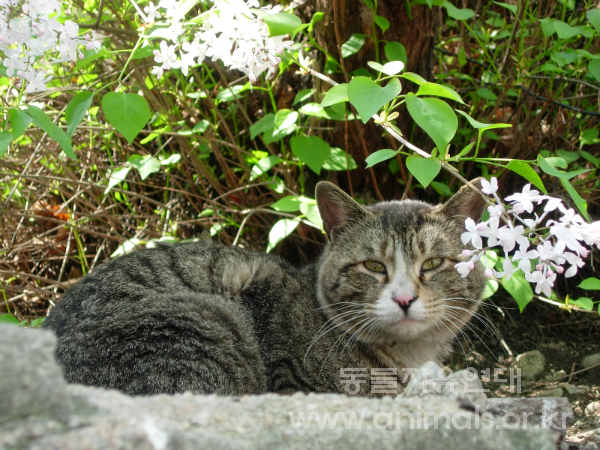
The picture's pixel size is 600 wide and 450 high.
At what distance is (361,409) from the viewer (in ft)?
4.22

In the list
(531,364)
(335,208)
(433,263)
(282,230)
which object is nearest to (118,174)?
(282,230)

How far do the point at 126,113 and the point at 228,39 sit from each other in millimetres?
599

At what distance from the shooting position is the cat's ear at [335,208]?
281 centimetres

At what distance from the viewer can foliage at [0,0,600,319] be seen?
3.16 metres

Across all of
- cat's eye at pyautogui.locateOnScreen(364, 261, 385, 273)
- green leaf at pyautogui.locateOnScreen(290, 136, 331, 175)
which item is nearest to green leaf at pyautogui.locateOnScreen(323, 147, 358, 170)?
green leaf at pyautogui.locateOnScreen(290, 136, 331, 175)

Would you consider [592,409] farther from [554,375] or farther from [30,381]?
[30,381]

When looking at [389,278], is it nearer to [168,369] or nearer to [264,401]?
[168,369]

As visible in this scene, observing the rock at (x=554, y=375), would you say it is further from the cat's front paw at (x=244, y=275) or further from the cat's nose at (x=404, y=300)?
the cat's front paw at (x=244, y=275)

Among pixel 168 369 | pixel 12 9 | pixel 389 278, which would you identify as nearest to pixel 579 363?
pixel 389 278

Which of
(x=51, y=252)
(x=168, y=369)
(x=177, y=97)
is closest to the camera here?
(x=168, y=369)

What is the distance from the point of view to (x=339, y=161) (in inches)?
138

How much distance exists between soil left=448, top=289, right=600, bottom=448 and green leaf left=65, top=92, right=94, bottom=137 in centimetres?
255

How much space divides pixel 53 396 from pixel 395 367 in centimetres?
198

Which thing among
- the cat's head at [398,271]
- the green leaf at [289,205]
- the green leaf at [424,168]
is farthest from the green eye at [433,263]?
the green leaf at [289,205]
